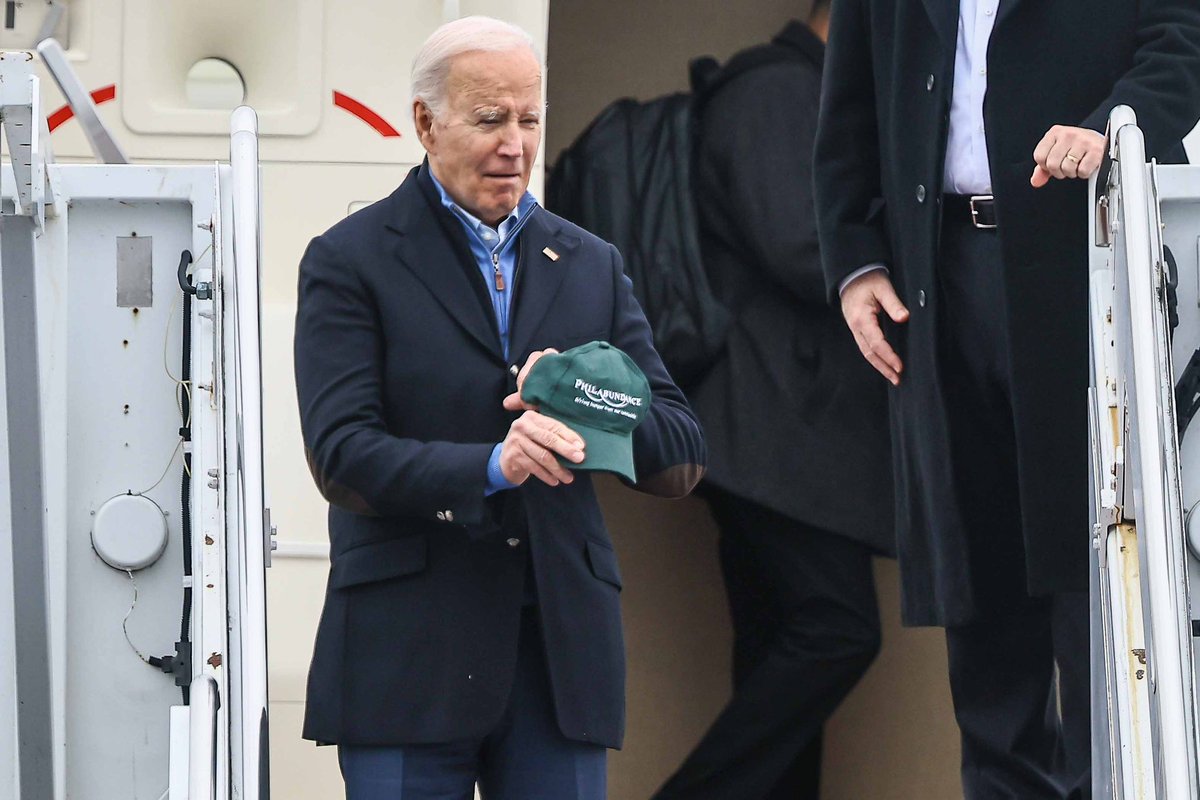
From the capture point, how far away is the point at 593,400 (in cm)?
258

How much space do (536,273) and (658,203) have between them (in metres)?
2.16

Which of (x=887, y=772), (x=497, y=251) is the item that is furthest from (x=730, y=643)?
(x=497, y=251)

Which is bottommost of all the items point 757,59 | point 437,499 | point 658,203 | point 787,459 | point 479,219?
point 437,499

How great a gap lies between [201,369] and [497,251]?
0.42 metres

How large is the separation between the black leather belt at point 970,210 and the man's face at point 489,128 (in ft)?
2.75

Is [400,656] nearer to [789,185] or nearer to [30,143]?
[30,143]

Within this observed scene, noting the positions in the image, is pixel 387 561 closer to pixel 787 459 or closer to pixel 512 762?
pixel 512 762

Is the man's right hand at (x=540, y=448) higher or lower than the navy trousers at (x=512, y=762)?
higher

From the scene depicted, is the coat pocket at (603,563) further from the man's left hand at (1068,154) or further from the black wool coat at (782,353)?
the black wool coat at (782,353)

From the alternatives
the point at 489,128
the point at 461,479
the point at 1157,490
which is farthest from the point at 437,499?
the point at 1157,490

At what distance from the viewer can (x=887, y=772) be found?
519cm

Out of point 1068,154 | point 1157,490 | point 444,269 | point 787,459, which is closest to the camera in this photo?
point 1157,490

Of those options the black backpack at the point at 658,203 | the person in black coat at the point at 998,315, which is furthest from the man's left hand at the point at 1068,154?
the black backpack at the point at 658,203

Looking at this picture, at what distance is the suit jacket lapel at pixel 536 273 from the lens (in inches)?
111
